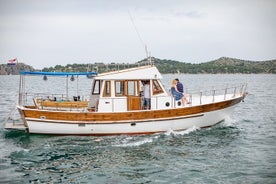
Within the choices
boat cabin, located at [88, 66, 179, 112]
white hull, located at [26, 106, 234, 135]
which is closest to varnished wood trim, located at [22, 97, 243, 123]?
white hull, located at [26, 106, 234, 135]

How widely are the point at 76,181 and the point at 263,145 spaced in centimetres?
951

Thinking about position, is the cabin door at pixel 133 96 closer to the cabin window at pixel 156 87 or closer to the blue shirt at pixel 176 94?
the cabin window at pixel 156 87

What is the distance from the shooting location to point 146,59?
18.5 m

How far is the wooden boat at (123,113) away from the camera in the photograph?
54.2 feet

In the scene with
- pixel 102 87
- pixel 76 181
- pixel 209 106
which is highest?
pixel 102 87

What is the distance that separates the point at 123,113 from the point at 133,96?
1362 mm

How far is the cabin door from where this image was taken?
56.3ft

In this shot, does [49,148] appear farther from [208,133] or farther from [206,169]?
[208,133]

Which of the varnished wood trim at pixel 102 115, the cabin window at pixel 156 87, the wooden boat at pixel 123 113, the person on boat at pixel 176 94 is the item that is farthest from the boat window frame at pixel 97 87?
the person on boat at pixel 176 94

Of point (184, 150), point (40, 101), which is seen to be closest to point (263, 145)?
point (184, 150)

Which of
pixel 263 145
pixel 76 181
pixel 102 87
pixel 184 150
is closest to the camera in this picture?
pixel 76 181

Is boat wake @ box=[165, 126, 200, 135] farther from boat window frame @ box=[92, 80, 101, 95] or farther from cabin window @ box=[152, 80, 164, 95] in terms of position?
boat window frame @ box=[92, 80, 101, 95]

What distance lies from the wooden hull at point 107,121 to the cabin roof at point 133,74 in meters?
1.92

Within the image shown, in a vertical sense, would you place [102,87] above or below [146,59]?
below
